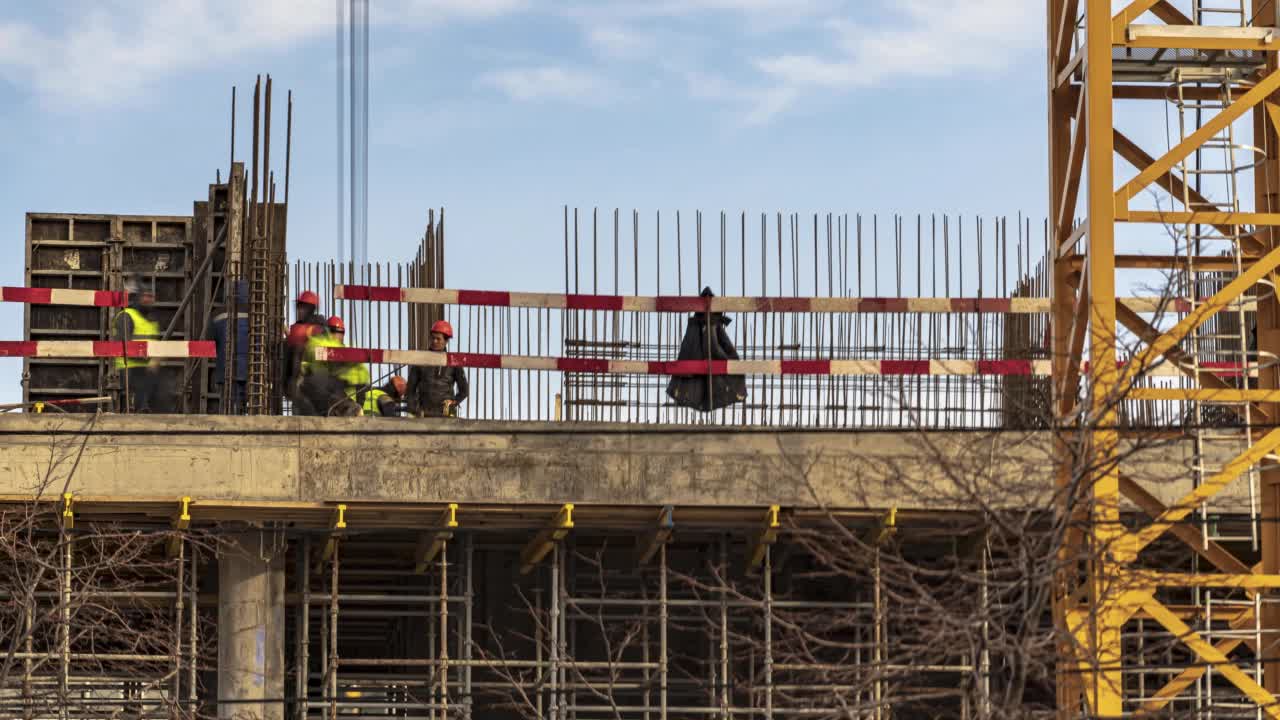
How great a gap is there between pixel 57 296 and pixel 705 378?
6.63 m

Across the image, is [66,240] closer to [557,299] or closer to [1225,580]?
[557,299]

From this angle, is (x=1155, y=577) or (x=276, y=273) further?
(x=276, y=273)

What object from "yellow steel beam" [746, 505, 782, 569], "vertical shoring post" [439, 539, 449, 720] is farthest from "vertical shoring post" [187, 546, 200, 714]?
"yellow steel beam" [746, 505, 782, 569]

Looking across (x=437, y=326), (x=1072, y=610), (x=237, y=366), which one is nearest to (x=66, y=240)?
(x=237, y=366)

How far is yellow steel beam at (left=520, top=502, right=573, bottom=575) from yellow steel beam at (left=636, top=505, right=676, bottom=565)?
820 mm

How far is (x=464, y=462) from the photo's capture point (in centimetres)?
1902

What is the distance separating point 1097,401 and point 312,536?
8.19 m

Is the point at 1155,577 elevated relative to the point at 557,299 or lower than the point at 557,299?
lower

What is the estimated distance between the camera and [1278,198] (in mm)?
17891

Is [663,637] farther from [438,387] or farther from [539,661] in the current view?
[438,387]

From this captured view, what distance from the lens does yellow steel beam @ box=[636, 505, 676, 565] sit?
1880 cm

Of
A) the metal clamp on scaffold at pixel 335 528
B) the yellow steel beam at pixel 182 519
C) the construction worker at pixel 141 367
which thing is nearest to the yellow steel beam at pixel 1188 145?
the metal clamp on scaffold at pixel 335 528

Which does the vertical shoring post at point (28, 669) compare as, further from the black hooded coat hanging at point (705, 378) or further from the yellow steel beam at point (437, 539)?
the black hooded coat hanging at point (705, 378)

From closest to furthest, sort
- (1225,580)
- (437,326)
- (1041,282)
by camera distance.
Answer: (1225,580) → (437,326) → (1041,282)
